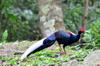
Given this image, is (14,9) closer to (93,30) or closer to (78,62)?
(93,30)

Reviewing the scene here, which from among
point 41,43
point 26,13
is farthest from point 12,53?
point 26,13

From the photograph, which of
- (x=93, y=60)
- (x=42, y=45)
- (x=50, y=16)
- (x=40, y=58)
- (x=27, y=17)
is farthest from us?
(x=27, y=17)

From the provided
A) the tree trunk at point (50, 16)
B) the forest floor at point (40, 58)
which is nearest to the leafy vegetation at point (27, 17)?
the tree trunk at point (50, 16)

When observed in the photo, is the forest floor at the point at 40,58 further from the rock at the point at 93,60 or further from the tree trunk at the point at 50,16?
the tree trunk at the point at 50,16

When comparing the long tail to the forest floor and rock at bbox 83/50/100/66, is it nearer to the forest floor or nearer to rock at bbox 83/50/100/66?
the forest floor

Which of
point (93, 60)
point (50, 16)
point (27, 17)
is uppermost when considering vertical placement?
point (93, 60)

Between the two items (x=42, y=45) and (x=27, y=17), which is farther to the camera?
(x=27, y=17)

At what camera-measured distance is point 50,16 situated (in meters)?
9.09

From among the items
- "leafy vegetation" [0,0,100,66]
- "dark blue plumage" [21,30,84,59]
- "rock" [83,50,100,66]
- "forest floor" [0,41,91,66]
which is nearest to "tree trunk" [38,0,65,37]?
"forest floor" [0,41,91,66]

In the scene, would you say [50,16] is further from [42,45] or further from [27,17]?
[27,17]

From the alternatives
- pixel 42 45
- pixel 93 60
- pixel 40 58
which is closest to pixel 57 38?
pixel 42 45

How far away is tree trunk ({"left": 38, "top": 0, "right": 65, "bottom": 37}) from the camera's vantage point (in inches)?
353

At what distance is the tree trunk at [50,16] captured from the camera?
898 centimetres

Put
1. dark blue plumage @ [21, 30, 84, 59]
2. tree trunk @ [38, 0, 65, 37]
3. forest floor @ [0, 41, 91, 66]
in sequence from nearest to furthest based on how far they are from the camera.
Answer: forest floor @ [0, 41, 91, 66], dark blue plumage @ [21, 30, 84, 59], tree trunk @ [38, 0, 65, 37]
